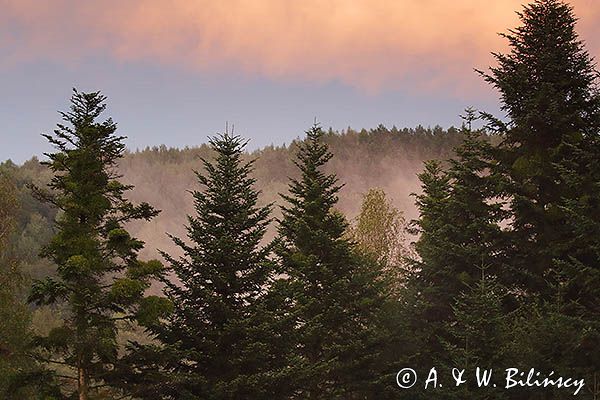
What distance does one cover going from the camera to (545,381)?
20.2 m

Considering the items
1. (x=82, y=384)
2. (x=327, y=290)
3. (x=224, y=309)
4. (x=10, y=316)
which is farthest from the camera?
(x=10, y=316)

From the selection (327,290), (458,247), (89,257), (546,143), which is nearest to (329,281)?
(327,290)

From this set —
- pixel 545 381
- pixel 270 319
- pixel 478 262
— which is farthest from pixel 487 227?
pixel 270 319

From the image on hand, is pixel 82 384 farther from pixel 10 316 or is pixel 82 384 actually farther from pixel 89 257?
pixel 10 316

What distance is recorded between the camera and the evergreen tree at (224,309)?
21.2 m

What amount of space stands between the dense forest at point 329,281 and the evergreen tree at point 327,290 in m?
0.09

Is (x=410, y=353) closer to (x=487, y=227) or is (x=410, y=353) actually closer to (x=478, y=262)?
(x=478, y=262)

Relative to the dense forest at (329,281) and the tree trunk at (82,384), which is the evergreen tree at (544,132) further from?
the tree trunk at (82,384)

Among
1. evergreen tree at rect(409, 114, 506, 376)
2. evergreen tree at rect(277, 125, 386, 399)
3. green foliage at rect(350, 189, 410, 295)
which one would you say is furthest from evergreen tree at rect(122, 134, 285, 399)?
green foliage at rect(350, 189, 410, 295)

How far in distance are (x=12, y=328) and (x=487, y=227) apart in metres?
20.6

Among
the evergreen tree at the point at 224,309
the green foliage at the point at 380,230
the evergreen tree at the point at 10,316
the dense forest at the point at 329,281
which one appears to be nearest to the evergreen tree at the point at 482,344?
the dense forest at the point at 329,281

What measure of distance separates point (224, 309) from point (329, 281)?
6.74 meters

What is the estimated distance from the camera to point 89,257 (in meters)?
16.9

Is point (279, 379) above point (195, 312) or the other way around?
the other way around
